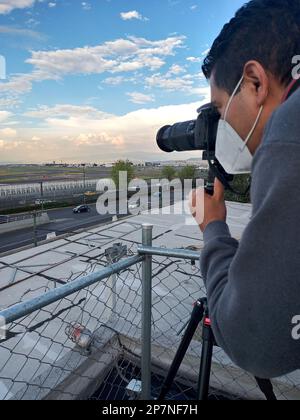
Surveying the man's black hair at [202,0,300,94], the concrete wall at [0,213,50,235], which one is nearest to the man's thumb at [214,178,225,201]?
the man's black hair at [202,0,300,94]

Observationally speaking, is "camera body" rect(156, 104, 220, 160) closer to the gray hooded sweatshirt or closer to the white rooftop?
the gray hooded sweatshirt

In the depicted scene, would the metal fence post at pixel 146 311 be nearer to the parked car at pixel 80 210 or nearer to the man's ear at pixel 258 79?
the man's ear at pixel 258 79

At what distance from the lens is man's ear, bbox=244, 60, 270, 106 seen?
0.67m

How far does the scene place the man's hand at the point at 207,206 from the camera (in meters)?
0.89

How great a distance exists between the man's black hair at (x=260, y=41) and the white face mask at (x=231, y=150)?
0.23 ft

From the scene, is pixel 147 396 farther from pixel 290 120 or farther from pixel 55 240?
pixel 55 240

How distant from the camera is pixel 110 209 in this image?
107 ft

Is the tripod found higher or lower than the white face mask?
lower

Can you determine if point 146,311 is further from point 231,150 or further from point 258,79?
point 258,79

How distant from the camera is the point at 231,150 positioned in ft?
2.86

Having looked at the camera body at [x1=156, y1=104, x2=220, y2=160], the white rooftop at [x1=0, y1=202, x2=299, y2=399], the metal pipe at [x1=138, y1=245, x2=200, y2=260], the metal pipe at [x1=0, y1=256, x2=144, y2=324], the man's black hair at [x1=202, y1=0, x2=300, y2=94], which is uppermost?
the man's black hair at [x1=202, y1=0, x2=300, y2=94]

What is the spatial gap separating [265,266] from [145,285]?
3.56 feet

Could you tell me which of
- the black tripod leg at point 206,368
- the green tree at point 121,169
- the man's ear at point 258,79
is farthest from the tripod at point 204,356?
the green tree at point 121,169

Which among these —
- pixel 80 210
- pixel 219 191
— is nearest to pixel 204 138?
pixel 219 191
